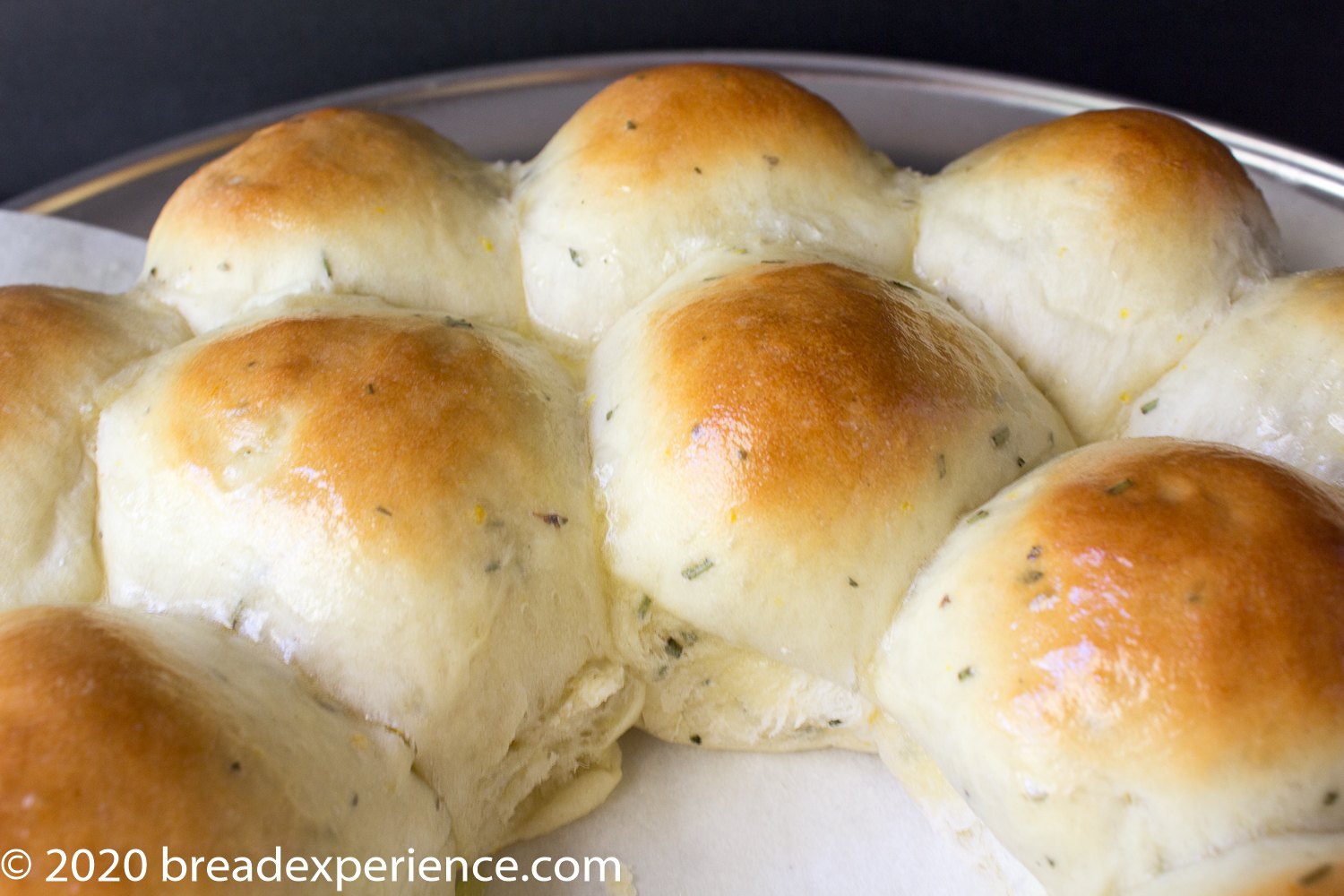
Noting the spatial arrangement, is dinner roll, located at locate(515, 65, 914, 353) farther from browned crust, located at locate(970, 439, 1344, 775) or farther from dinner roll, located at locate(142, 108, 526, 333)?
browned crust, located at locate(970, 439, 1344, 775)

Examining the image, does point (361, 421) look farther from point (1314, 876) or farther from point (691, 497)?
point (1314, 876)

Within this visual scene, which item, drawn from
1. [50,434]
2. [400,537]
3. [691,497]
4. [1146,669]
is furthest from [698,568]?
[50,434]

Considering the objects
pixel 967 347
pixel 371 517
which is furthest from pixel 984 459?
pixel 371 517

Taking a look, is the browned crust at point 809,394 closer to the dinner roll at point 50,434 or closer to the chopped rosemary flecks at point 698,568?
the chopped rosemary flecks at point 698,568

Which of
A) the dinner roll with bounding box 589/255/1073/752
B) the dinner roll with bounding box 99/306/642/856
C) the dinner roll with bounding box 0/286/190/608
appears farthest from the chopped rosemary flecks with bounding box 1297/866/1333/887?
the dinner roll with bounding box 0/286/190/608

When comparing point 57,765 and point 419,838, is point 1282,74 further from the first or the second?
point 57,765

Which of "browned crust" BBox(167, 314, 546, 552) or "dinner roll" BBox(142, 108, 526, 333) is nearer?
"browned crust" BBox(167, 314, 546, 552)
